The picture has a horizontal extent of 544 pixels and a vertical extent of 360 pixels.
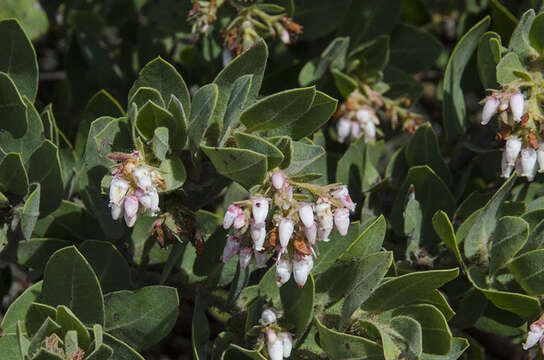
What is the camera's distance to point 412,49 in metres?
3.05

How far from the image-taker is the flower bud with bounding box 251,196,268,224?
5.84ft

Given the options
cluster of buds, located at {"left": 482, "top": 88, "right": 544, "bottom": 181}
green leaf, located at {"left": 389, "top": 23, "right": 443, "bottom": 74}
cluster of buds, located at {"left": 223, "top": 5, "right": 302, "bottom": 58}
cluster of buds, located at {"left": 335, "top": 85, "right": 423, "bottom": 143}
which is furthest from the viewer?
green leaf, located at {"left": 389, "top": 23, "right": 443, "bottom": 74}

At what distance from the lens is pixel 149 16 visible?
2.97 meters

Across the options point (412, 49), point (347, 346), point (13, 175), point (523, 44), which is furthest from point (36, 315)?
point (412, 49)

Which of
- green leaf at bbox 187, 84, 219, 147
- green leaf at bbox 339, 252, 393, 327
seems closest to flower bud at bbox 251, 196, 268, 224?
green leaf at bbox 187, 84, 219, 147

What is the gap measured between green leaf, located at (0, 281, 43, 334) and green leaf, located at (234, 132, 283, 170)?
0.78 meters

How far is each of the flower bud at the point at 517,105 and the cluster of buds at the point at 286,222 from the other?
23.9 inches

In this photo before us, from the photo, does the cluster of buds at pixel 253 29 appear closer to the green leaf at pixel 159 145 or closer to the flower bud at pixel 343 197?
the green leaf at pixel 159 145

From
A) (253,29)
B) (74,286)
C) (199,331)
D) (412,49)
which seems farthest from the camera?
(412,49)

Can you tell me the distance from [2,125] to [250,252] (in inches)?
36.8

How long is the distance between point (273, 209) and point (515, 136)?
32.1 inches

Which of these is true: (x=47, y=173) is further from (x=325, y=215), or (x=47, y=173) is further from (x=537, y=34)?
(x=537, y=34)

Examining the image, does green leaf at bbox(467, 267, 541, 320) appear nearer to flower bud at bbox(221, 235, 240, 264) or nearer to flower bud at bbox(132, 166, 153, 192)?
flower bud at bbox(221, 235, 240, 264)

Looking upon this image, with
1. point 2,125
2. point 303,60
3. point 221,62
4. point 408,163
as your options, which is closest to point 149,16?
point 221,62
